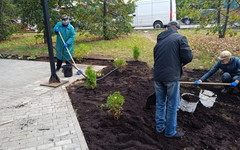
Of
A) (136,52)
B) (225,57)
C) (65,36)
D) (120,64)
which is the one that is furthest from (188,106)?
(65,36)

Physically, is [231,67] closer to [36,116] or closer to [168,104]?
[168,104]

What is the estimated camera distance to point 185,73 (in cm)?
653

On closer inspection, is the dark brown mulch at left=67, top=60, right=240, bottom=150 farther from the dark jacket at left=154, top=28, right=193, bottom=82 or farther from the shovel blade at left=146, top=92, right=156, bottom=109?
the dark jacket at left=154, top=28, right=193, bottom=82

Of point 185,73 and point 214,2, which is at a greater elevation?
point 214,2

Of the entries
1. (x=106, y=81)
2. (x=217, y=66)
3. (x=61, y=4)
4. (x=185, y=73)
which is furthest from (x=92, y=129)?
(x=61, y=4)

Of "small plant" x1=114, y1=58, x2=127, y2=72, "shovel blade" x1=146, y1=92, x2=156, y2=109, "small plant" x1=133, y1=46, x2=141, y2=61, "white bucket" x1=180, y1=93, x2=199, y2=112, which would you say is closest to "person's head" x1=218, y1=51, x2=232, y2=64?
"white bucket" x1=180, y1=93, x2=199, y2=112

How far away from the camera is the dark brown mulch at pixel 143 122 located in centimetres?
315

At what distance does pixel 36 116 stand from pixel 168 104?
8.53 ft

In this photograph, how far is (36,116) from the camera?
402 cm

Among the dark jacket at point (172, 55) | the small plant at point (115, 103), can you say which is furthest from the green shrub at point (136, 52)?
the dark jacket at point (172, 55)

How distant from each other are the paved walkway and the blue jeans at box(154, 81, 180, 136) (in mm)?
1288

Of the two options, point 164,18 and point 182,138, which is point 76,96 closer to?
point 182,138

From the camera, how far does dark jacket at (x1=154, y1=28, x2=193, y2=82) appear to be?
294cm

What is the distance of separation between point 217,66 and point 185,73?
5.26ft
